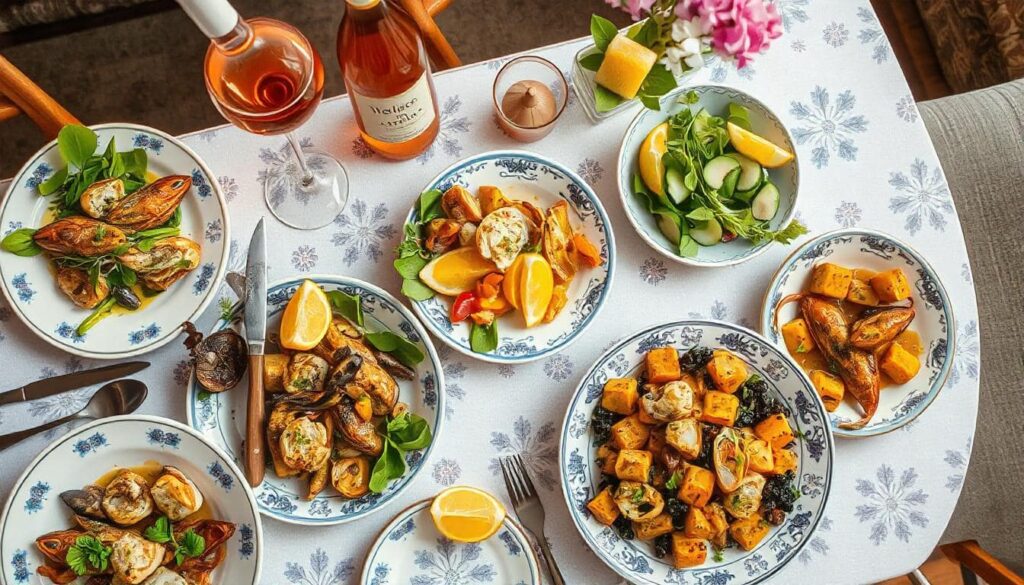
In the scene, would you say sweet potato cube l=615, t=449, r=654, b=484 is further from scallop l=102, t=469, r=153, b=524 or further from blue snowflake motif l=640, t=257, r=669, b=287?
scallop l=102, t=469, r=153, b=524

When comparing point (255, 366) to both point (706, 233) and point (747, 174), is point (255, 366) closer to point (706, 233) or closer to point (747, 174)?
point (706, 233)

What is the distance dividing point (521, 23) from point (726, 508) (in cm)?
185

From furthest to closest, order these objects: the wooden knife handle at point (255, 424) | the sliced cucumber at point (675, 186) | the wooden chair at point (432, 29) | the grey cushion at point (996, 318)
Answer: the grey cushion at point (996, 318) < the wooden chair at point (432, 29) < the sliced cucumber at point (675, 186) < the wooden knife handle at point (255, 424)

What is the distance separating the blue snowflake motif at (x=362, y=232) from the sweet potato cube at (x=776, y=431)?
2.62ft

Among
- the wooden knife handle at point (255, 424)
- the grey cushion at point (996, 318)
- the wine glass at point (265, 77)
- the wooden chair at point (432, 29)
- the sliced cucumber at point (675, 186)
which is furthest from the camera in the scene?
the grey cushion at point (996, 318)

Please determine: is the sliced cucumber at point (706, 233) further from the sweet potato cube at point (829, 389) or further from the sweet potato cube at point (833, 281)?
the sweet potato cube at point (829, 389)

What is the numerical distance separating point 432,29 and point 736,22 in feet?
2.16

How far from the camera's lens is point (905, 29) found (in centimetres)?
266

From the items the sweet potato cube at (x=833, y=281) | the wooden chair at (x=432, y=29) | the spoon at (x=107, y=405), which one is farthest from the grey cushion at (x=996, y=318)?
the spoon at (x=107, y=405)

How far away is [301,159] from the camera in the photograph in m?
1.42

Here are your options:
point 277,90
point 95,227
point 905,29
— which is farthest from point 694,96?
point 905,29

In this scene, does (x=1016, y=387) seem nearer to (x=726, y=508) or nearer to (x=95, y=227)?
(x=726, y=508)

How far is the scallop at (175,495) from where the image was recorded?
1.34 meters

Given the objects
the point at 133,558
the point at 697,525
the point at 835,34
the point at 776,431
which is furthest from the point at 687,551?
the point at 835,34
